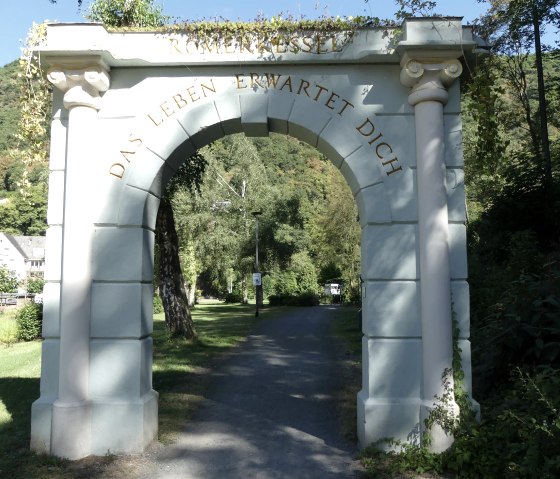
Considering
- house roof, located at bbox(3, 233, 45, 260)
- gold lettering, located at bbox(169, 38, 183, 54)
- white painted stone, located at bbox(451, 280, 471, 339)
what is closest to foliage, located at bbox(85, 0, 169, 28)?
gold lettering, located at bbox(169, 38, 183, 54)

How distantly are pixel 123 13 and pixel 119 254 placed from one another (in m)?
8.72

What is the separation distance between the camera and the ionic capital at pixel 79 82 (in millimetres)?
5770

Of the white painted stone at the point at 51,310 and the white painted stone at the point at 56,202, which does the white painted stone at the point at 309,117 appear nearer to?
the white painted stone at the point at 56,202

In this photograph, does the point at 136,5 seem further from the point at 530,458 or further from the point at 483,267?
the point at 530,458

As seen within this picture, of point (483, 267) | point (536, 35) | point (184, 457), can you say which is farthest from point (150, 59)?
point (536, 35)

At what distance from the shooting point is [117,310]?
228 inches

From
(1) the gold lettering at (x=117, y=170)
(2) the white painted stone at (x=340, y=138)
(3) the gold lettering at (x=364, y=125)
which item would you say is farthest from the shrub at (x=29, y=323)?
(3) the gold lettering at (x=364, y=125)

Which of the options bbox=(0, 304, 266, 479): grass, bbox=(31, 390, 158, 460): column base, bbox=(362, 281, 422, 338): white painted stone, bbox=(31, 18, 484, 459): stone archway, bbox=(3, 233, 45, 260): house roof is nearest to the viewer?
bbox=(0, 304, 266, 479): grass

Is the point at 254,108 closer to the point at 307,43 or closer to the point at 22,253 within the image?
the point at 307,43

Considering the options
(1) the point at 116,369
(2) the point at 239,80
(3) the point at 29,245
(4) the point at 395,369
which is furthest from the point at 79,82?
(3) the point at 29,245

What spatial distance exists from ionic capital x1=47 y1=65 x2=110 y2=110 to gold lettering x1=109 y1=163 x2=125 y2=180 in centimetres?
71

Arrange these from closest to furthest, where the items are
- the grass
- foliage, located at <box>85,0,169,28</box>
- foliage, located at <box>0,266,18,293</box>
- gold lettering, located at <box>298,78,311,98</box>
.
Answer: the grass < gold lettering, located at <box>298,78,311,98</box> < foliage, located at <box>85,0,169,28</box> < foliage, located at <box>0,266,18,293</box>

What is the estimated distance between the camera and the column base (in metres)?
5.44

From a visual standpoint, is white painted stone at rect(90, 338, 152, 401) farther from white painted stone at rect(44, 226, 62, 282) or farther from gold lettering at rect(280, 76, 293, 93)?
gold lettering at rect(280, 76, 293, 93)
